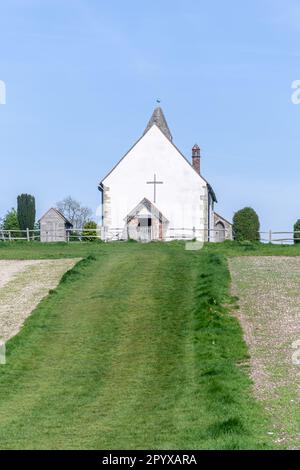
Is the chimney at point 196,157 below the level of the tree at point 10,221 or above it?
above

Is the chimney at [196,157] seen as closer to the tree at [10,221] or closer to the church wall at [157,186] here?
the church wall at [157,186]

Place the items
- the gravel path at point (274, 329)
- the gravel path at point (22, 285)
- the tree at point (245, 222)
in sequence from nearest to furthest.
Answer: the gravel path at point (274, 329)
the gravel path at point (22, 285)
the tree at point (245, 222)

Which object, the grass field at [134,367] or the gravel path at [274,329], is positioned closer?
the grass field at [134,367]

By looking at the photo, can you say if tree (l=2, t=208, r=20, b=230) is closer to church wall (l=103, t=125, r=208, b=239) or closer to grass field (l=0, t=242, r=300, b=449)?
church wall (l=103, t=125, r=208, b=239)

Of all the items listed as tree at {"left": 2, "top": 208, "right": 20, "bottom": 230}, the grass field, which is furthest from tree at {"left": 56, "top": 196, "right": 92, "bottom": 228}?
the grass field

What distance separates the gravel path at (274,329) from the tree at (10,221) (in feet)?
181

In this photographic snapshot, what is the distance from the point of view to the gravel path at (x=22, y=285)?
30062mm

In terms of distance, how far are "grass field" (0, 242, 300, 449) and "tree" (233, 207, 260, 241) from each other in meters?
25.4

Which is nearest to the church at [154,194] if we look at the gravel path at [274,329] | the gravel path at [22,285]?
the gravel path at [22,285]

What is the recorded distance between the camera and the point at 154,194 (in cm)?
6738

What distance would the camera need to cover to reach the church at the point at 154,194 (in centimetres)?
6700

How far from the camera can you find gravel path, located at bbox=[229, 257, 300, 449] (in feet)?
56.9

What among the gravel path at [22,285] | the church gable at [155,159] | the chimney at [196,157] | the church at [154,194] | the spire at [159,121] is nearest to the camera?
Result: the gravel path at [22,285]

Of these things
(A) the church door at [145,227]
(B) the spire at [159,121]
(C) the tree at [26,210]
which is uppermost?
(B) the spire at [159,121]
